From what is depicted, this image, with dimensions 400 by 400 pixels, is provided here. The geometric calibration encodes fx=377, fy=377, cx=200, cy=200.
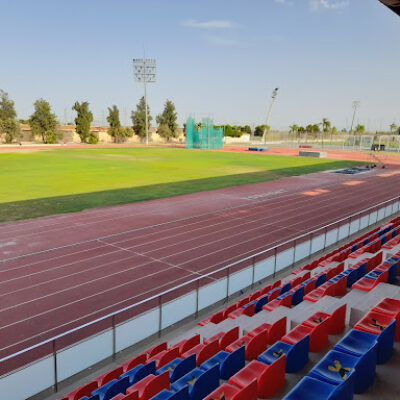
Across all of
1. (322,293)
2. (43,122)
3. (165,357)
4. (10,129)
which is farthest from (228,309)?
(43,122)

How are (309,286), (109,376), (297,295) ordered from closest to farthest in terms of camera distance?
(109,376)
(297,295)
(309,286)

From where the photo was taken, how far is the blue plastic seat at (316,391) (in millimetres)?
3441

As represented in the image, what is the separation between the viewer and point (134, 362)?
249 inches

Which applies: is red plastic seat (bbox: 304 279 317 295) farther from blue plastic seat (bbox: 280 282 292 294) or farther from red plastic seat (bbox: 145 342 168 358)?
red plastic seat (bbox: 145 342 168 358)

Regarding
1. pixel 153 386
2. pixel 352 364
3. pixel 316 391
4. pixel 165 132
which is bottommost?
→ pixel 165 132

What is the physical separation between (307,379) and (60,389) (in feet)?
13.4

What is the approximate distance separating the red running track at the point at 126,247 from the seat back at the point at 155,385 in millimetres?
2884

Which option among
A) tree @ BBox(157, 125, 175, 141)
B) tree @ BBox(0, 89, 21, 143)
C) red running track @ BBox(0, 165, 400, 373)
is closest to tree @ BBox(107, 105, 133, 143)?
tree @ BBox(157, 125, 175, 141)

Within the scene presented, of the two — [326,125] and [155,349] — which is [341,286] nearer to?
[155,349]

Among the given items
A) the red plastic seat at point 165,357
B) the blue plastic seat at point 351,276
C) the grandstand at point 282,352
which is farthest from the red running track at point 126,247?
the blue plastic seat at point 351,276

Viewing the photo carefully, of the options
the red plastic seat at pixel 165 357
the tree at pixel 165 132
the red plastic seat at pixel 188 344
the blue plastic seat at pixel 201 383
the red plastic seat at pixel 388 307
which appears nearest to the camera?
the blue plastic seat at pixel 201 383

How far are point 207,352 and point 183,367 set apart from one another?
60 centimetres

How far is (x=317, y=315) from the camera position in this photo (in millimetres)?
6285

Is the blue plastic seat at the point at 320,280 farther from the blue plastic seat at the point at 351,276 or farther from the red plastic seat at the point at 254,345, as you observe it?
the red plastic seat at the point at 254,345
